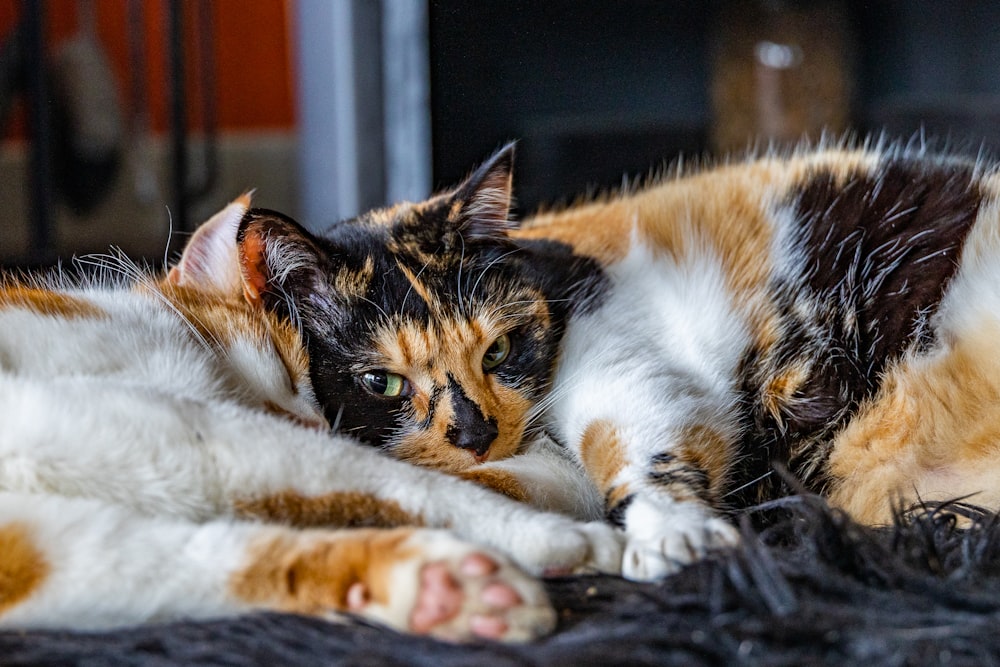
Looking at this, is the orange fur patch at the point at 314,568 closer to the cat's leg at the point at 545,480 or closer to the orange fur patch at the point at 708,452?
the cat's leg at the point at 545,480

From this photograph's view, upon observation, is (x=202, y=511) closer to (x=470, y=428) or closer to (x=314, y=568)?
(x=314, y=568)

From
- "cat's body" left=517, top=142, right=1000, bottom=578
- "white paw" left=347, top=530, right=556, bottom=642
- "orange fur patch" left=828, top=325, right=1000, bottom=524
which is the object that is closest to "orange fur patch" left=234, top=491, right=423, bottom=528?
"white paw" left=347, top=530, right=556, bottom=642

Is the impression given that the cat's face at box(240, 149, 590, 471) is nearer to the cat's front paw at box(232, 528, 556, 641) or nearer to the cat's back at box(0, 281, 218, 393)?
the cat's back at box(0, 281, 218, 393)

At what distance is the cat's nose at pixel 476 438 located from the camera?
0.96 m

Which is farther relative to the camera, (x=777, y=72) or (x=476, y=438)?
(x=777, y=72)

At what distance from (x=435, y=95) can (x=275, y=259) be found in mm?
1301

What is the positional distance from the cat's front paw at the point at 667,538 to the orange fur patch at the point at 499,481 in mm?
113

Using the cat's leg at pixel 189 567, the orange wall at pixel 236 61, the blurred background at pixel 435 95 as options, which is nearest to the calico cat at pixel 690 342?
the cat's leg at pixel 189 567

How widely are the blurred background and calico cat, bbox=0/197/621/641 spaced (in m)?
1.01

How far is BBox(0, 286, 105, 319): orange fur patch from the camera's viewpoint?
34.4 inches

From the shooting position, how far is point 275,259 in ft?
3.21

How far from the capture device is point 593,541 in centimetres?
78

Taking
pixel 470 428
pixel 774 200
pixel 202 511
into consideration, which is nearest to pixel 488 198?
pixel 470 428

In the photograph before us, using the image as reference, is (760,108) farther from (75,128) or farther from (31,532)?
(31,532)
